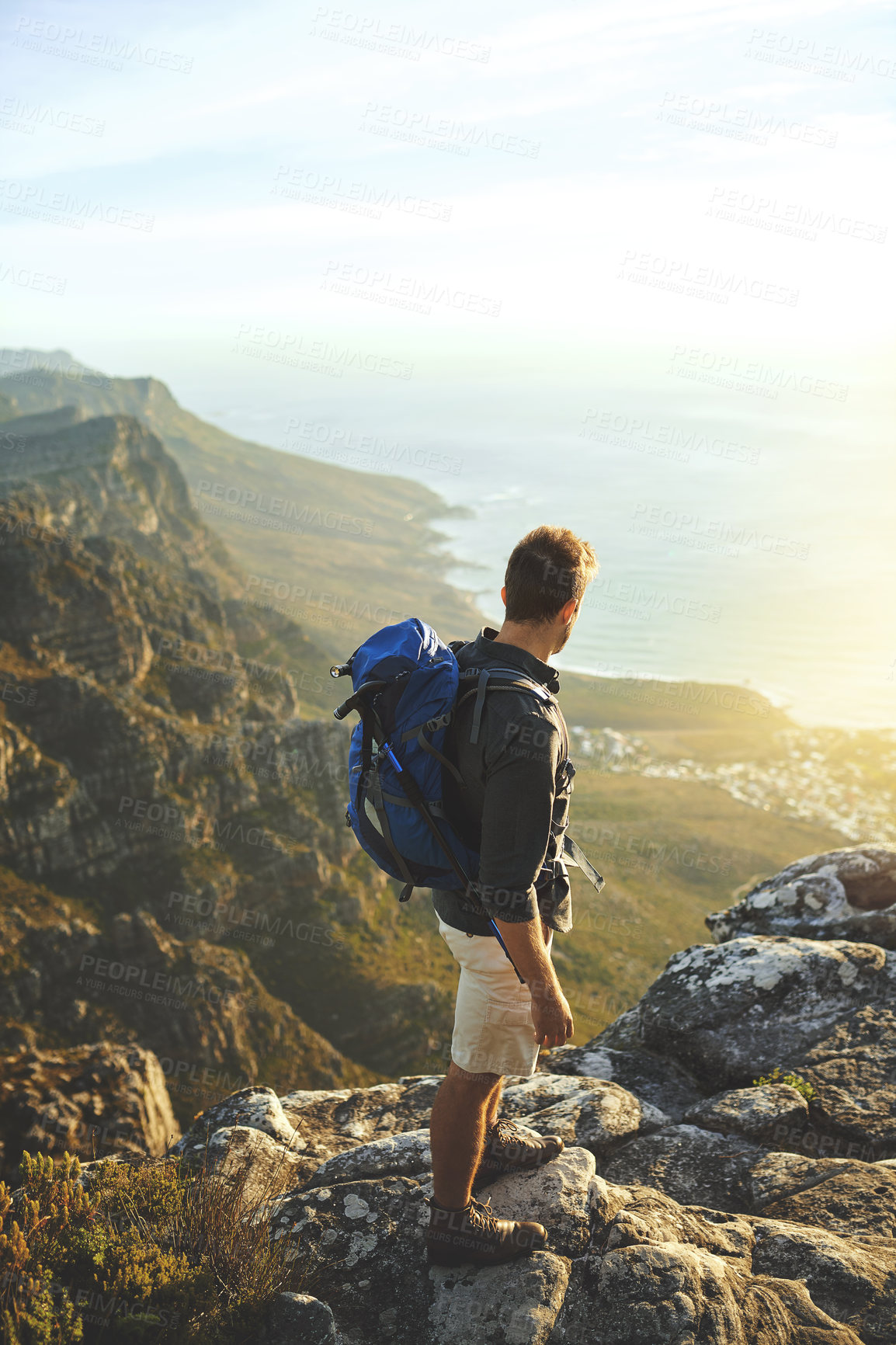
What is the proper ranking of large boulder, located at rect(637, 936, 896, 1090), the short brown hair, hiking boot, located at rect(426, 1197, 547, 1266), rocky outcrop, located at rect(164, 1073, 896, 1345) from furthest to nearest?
large boulder, located at rect(637, 936, 896, 1090) → hiking boot, located at rect(426, 1197, 547, 1266) → rocky outcrop, located at rect(164, 1073, 896, 1345) → the short brown hair

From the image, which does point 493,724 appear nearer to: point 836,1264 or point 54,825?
point 836,1264

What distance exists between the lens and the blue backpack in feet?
13.0

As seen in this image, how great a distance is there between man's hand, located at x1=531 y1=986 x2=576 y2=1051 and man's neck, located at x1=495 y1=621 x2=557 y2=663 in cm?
173

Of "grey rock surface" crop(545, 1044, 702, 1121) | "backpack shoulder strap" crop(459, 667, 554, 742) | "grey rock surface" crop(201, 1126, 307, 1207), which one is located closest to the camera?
"backpack shoulder strap" crop(459, 667, 554, 742)

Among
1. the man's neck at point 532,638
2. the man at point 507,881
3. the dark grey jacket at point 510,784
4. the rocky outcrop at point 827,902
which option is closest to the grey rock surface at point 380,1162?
the man at point 507,881

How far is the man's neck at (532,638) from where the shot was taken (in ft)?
13.5

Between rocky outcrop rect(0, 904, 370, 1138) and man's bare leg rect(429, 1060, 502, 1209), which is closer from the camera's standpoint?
man's bare leg rect(429, 1060, 502, 1209)

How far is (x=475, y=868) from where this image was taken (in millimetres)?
4156

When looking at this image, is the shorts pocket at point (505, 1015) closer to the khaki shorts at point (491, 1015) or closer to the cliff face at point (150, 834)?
the khaki shorts at point (491, 1015)

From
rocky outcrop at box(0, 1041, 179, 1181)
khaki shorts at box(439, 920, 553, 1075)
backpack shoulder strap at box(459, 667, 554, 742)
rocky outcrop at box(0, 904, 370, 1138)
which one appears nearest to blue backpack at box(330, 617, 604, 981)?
backpack shoulder strap at box(459, 667, 554, 742)

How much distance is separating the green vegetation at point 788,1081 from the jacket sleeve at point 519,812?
18.0 feet

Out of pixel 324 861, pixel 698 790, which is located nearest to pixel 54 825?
pixel 324 861

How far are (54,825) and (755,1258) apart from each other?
174 ft

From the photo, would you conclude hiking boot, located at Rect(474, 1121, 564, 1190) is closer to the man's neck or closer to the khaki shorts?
the khaki shorts
